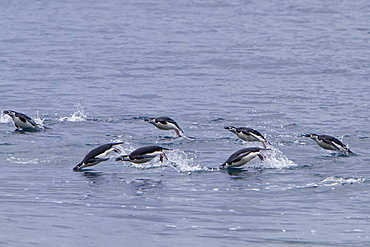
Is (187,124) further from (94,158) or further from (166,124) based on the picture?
(94,158)

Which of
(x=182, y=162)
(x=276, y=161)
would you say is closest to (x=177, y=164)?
(x=182, y=162)

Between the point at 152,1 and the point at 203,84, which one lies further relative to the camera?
the point at 152,1

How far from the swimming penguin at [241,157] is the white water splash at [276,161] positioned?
1.36 feet

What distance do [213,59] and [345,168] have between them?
68.1 feet

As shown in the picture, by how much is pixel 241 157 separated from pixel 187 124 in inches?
252

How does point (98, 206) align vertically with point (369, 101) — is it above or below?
above

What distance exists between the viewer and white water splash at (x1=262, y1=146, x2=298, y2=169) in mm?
15961

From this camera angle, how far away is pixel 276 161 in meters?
16.3

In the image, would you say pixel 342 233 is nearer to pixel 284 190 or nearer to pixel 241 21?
pixel 284 190

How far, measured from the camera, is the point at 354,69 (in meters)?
32.4

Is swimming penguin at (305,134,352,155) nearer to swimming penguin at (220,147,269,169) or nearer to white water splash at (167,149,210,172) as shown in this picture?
swimming penguin at (220,147,269,169)

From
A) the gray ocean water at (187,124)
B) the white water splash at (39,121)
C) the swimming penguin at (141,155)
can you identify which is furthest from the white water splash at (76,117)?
the swimming penguin at (141,155)

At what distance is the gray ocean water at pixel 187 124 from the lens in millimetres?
10812

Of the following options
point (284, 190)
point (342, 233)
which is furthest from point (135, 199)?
point (342, 233)
